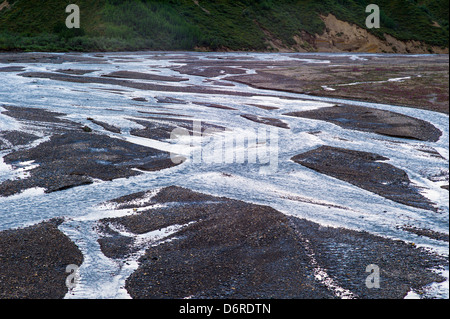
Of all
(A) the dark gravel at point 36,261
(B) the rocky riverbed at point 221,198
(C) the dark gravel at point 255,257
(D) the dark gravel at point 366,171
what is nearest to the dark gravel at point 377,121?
(B) the rocky riverbed at point 221,198

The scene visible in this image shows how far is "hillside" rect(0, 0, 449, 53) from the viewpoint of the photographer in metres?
58.8

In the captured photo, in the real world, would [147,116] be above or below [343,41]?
below

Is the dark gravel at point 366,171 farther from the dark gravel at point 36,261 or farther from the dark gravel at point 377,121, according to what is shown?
the dark gravel at point 36,261

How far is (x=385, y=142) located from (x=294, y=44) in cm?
6131

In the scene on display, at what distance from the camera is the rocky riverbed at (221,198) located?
638 centimetres

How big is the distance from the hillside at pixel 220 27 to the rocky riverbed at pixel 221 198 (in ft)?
131

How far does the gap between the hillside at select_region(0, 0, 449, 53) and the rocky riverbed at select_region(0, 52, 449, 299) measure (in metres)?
40.0

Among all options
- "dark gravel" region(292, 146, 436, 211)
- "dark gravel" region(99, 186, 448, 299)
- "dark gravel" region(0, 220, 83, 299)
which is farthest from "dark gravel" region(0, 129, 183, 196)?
"dark gravel" region(292, 146, 436, 211)

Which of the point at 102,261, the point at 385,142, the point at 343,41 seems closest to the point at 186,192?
the point at 102,261

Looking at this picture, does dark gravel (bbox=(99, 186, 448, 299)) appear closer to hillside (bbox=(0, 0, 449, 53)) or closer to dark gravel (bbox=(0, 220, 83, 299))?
dark gravel (bbox=(0, 220, 83, 299))

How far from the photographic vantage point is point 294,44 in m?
72.2

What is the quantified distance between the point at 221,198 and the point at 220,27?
209ft

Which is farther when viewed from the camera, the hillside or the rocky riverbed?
the hillside
